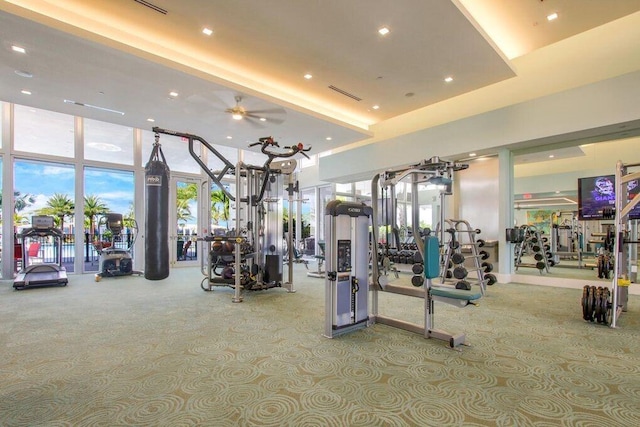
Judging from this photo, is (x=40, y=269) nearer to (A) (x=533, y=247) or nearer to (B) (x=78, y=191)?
(B) (x=78, y=191)

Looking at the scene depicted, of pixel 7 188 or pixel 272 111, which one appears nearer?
pixel 272 111

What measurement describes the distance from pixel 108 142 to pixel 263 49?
574 centimetres

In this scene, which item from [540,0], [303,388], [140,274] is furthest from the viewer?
[140,274]

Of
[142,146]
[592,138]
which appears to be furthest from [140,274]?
[592,138]

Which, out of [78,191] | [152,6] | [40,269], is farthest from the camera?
[78,191]

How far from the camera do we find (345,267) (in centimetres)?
353

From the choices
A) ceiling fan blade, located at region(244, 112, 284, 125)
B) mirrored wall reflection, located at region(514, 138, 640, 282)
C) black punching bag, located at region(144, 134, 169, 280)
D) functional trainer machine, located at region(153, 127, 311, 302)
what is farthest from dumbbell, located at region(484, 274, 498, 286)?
black punching bag, located at region(144, 134, 169, 280)

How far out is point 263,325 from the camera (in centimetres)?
382

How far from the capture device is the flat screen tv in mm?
6191

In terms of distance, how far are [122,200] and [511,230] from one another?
978 centimetres

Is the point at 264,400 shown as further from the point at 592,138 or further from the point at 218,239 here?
the point at 592,138

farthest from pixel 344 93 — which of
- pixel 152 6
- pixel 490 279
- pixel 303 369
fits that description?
pixel 303 369

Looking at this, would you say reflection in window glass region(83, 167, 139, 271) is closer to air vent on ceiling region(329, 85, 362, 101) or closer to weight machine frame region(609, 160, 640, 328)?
air vent on ceiling region(329, 85, 362, 101)

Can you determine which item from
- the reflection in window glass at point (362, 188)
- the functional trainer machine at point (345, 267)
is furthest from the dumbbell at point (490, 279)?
the reflection in window glass at point (362, 188)
